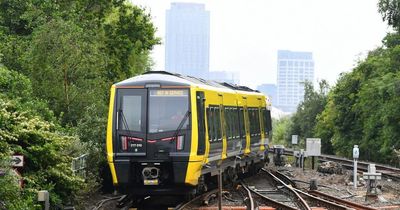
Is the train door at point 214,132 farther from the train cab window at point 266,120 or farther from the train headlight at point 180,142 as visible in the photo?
the train cab window at point 266,120

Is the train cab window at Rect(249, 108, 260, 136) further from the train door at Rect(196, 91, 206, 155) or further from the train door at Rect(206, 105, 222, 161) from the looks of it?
the train door at Rect(196, 91, 206, 155)

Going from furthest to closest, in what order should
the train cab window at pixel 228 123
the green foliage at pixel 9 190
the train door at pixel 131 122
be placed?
the train cab window at pixel 228 123, the train door at pixel 131 122, the green foliage at pixel 9 190

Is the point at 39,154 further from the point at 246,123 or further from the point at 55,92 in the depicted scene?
the point at 246,123

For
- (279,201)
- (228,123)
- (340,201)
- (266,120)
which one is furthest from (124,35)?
(340,201)

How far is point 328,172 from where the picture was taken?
25875 mm

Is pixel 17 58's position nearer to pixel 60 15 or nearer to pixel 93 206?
pixel 60 15

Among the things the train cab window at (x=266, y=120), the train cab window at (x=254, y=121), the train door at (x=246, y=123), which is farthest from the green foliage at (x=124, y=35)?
the train door at (x=246, y=123)

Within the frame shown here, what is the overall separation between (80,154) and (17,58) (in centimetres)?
545

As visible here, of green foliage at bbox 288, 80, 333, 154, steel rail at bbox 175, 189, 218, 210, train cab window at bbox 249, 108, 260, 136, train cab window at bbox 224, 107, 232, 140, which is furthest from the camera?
green foliage at bbox 288, 80, 333, 154

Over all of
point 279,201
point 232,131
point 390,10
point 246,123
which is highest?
point 390,10

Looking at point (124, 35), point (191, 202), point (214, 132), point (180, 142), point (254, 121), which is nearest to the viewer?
point (180, 142)

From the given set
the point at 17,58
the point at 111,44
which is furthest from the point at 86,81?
the point at 111,44

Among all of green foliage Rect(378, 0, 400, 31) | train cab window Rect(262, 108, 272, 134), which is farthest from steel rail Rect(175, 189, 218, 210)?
green foliage Rect(378, 0, 400, 31)

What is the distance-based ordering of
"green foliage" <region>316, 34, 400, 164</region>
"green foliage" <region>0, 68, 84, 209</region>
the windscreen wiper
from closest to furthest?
1. "green foliage" <region>0, 68, 84, 209</region>
2. the windscreen wiper
3. "green foliage" <region>316, 34, 400, 164</region>
